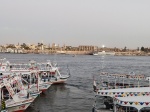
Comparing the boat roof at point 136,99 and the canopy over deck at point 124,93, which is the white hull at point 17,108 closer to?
the canopy over deck at point 124,93

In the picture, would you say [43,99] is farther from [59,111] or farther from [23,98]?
[23,98]

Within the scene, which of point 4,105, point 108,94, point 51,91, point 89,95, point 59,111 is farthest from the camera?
point 51,91

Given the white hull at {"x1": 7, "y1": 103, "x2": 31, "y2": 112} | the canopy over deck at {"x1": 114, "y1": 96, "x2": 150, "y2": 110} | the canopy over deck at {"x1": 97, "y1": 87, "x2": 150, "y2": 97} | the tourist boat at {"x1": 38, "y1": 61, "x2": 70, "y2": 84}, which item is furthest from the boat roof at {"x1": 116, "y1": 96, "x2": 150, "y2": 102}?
the tourist boat at {"x1": 38, "y1": 61, "x2": 70, "y2": 84}

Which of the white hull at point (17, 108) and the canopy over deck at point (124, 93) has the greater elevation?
the canopy over deck at point (124, 93)

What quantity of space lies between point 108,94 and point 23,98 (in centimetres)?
906

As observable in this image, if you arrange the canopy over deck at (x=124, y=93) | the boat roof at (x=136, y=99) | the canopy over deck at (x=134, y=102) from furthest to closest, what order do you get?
the canopy over deck at (x=124, y=93) < the boat roof at (x=136, y=99) < the canopy over deck at (x=134, y=102)

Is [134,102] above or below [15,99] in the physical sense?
above

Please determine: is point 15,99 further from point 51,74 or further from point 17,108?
point 51,74

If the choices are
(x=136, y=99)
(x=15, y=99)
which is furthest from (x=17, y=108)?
(x=136, y=99)

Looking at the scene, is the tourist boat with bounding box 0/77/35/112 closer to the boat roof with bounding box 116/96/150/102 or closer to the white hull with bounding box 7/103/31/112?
the white hull with bounding box 7/103/31/112

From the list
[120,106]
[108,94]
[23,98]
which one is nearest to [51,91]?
[23,98]

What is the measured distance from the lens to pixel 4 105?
26.4m

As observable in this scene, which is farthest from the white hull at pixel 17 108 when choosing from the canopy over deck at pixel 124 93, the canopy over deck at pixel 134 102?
the canopy over deck at pixel 134 102

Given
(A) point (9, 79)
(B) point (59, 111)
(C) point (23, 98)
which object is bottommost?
(B) point (59, 111)
